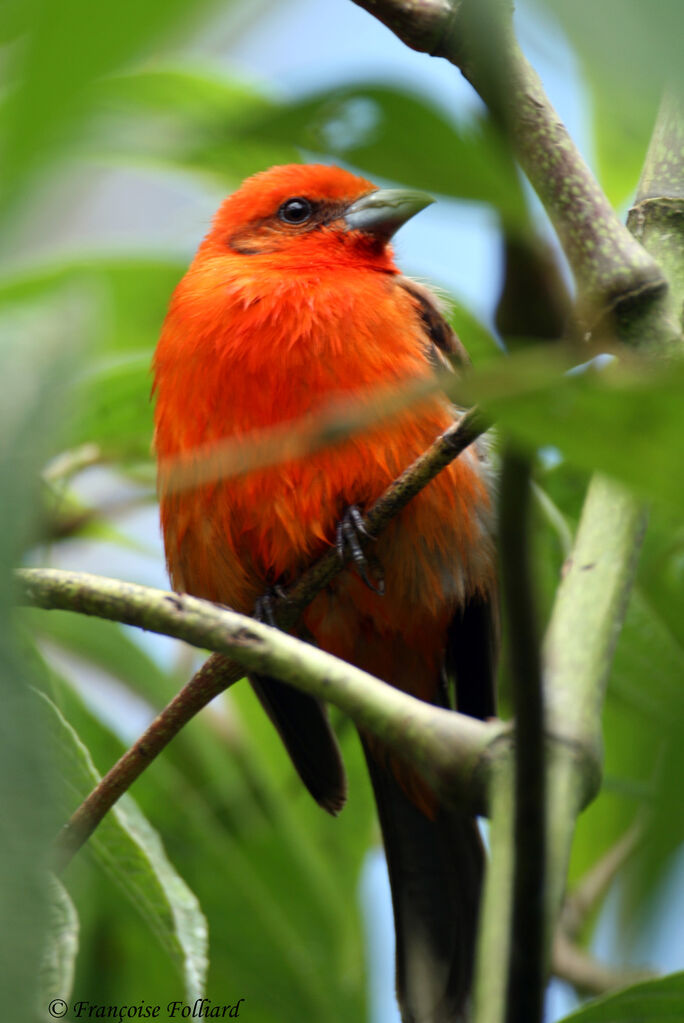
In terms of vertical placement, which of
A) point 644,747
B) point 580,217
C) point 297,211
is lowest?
point 644,747

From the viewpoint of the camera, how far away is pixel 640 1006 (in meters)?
1.60

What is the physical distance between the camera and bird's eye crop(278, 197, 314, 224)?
160 inches

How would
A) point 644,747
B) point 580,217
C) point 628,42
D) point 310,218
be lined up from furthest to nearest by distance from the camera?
point 310,218, point 644,747, point 580,217, point 628,42

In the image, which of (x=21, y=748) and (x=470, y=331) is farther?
(x=470, y=331)

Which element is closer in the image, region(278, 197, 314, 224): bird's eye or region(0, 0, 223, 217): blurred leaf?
region(0, 0, 223, 217): blurred leaf

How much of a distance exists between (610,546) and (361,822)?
2151 mm

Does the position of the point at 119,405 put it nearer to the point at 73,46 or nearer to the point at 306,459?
the point at 306,459

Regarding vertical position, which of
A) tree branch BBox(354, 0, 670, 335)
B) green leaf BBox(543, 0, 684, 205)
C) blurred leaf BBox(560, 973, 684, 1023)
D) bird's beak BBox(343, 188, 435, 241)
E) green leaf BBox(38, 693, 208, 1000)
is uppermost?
bird's beak BBox(343, 188, 435, 241)

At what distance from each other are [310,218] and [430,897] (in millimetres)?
2303

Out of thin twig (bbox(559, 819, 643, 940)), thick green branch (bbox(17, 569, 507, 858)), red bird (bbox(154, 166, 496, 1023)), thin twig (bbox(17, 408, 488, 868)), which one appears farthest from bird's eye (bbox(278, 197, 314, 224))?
thick green branch (bbox(17, 569, 507, 858))

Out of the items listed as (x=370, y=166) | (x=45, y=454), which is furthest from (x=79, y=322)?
(x=370, y=166)

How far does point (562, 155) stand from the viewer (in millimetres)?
1309

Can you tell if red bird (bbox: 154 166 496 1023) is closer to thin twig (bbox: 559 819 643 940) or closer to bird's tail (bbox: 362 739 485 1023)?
bird's tail (bbox: 362 739 485 1023)

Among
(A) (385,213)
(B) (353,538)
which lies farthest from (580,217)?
(A) (385,213)
